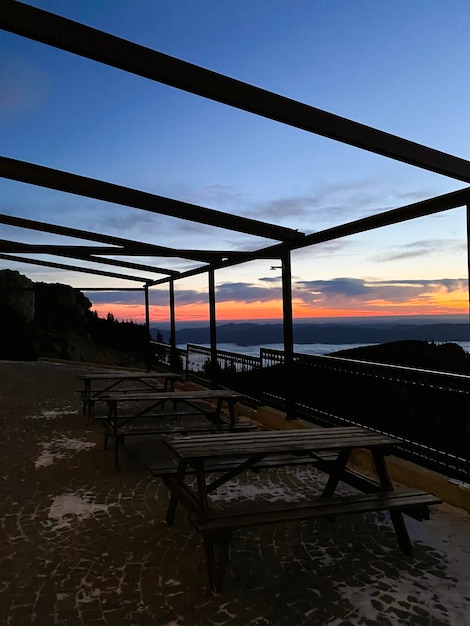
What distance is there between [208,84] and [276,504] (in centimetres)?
284

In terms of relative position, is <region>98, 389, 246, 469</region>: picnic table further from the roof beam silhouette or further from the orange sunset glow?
the orange sunset glow

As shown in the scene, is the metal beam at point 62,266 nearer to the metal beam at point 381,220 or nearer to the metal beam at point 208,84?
the metal beam at point 381,220

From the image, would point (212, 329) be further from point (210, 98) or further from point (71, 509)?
point (210, 98)

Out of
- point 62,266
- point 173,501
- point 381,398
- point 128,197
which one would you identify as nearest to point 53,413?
point 128,197

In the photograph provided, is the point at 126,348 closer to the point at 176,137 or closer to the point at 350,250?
the point at 350,250

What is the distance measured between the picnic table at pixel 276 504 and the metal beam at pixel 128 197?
3.34m

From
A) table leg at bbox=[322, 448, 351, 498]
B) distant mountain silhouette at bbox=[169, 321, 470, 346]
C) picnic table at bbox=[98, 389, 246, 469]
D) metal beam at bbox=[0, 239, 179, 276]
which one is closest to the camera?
table leg at bbox=[322, 448, 351, 498]

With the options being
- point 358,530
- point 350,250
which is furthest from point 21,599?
point 350,250

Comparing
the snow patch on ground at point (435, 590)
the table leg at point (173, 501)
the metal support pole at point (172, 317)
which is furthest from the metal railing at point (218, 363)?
the snow patch on ground at point (435, 590)

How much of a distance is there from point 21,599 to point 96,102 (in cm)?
614

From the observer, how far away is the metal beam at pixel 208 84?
3082 millimetres

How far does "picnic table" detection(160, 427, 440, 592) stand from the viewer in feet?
8.71

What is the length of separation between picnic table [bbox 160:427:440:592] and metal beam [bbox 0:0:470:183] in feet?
7.12

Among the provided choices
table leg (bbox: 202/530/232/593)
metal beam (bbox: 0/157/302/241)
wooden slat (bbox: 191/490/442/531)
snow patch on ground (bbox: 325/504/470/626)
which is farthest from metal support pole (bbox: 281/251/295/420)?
table leg (bbox: 202/530/232/593)
